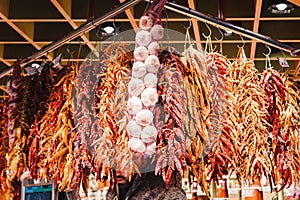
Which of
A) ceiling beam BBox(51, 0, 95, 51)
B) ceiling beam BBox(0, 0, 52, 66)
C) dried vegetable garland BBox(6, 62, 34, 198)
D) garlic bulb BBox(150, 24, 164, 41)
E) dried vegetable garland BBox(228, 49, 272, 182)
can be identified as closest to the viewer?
garlic bulb BBox(150, 24, 164, 41)

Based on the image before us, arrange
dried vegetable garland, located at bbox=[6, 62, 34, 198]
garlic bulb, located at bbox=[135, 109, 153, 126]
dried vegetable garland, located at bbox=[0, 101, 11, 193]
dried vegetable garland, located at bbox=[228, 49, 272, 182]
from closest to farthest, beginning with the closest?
garlic bulb, located at bbox=[135, 109, 153, 126] → dried vegetable garland, located at bbox=[228, 49, 272, 182] → dried vegetable garland, located at bbox=[6, 62, 34, 198] → dried vegetable garland, located at bbox=[0, 101, 11, 193]

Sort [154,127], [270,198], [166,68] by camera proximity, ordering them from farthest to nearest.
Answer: [270,198], [166,68], [154,127]

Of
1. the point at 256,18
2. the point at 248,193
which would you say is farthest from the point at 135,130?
the point at 248,193

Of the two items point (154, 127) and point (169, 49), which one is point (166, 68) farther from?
point (154, 127)

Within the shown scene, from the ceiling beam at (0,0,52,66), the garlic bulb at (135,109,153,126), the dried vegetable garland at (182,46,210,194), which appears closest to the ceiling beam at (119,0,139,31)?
the ceiling beam at (0,0,52,66)

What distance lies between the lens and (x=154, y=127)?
1.88 meters

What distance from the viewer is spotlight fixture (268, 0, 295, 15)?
13.4 ft

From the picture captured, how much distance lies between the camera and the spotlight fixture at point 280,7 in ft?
13.4

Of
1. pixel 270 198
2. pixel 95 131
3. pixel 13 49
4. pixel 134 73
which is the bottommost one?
pixel 270 198

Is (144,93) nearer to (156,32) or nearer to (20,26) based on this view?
(156,32)

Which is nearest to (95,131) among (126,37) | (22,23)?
(126,37)

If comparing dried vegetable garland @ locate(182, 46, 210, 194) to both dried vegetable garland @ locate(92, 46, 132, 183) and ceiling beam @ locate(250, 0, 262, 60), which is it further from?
ceiling beam @ locate(250, 0, 262, 60)

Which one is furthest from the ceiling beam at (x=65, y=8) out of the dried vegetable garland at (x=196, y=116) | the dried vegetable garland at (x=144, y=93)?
the dried vegetable garland at (x=144, y=93)

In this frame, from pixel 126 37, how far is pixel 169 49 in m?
0.40
